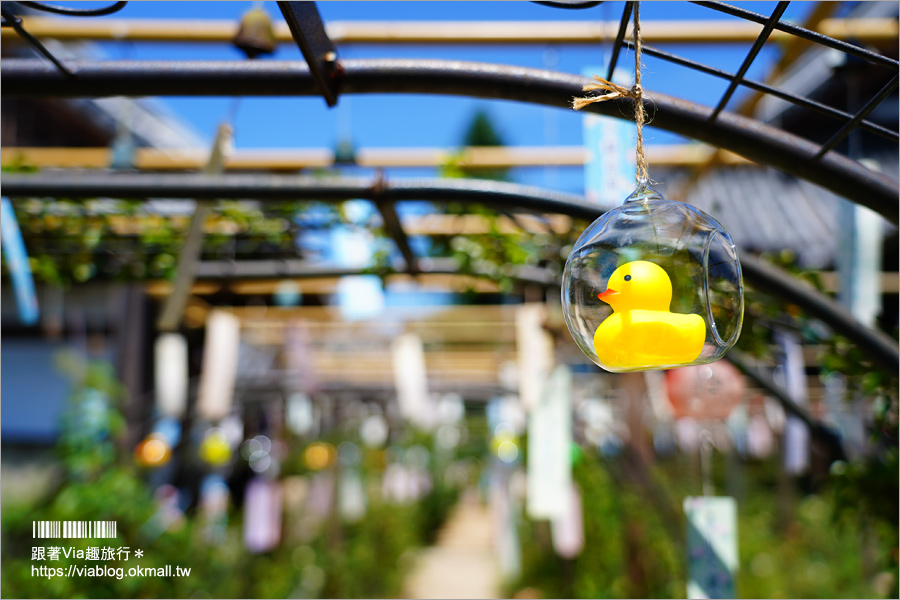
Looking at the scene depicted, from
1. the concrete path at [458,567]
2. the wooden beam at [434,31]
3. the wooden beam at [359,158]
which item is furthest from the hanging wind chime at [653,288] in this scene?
the concrete path at [458,567]

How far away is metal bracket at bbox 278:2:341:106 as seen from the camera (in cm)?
128

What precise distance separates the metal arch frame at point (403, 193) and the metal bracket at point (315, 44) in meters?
0.50

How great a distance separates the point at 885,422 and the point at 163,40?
3191mm

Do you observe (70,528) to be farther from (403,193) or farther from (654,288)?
(654,288)

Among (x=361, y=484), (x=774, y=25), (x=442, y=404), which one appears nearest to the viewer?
(x=774, y=25)

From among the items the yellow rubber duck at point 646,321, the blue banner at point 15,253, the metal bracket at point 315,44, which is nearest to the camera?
the yellow rubber duck at point 646,321

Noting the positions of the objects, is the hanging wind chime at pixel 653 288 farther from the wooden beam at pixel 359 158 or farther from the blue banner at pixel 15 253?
the wooden beam at pixel 359 158

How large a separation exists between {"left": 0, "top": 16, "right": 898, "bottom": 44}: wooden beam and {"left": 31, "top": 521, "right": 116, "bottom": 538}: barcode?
275cm

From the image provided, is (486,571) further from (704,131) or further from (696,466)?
(704,131)

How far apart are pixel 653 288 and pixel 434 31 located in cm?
246

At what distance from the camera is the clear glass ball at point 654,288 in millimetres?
1015

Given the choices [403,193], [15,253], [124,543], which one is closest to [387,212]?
[403,193]

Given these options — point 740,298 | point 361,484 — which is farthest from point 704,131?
point 361,484

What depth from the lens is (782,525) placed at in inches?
282
